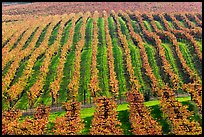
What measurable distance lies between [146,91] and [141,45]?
35.9 m

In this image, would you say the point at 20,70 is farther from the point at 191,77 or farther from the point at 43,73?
the point at 191,77

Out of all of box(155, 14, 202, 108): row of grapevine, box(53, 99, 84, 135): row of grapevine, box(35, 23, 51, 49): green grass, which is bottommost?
box(53, 99, 84, 135): row of grapevine

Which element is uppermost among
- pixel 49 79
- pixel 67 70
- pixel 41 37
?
pixel 41 37

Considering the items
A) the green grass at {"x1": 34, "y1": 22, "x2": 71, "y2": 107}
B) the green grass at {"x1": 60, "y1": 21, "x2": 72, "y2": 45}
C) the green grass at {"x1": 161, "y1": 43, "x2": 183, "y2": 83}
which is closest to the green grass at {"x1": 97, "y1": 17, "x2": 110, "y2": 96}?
the green grass at {"x1": 60, "y1": 21, "x2": 72, "y2": 45}

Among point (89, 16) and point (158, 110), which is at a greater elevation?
point (89, 16)

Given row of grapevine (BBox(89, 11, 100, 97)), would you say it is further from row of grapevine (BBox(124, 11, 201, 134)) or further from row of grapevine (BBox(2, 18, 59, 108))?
row of grapevine (BBox(2, 18, 59, 108))

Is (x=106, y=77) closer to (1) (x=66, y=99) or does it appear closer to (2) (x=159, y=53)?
(1) (x=66, y=99)

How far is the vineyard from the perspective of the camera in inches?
2820

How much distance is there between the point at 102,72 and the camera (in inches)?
4343

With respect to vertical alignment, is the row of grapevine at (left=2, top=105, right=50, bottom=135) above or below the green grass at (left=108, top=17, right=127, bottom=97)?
below

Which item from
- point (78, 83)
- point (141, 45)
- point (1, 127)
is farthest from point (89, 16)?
point (1, 127)

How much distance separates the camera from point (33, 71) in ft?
370

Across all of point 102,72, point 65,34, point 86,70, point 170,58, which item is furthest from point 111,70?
point 65,34

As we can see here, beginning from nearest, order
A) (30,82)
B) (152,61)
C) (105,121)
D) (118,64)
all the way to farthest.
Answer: (105,121) < (30,82) < (118,64) < (152,61)
